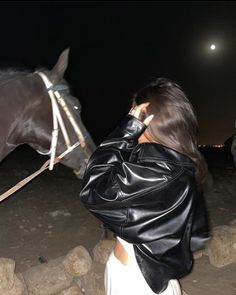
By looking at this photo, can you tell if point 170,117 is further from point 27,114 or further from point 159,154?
point 27,114

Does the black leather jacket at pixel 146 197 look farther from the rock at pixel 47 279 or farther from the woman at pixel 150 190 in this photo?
the rock at pixel 47 279

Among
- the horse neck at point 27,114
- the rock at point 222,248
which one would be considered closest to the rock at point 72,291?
the rock at point 222,248

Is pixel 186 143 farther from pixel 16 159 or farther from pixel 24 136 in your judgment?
pixel 16 159

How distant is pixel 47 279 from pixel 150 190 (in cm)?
291

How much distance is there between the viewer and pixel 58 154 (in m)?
2.83

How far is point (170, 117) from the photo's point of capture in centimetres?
172

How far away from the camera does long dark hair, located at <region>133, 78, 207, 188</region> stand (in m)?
1.72

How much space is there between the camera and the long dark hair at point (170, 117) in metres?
1.72

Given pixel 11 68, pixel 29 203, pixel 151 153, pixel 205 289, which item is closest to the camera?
pixel 151 153

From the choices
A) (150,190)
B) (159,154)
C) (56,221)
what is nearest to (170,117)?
(159,154)

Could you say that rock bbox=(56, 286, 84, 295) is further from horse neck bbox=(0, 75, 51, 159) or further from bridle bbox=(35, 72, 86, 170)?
horse neck bbox=(0, 75, 51, 159)

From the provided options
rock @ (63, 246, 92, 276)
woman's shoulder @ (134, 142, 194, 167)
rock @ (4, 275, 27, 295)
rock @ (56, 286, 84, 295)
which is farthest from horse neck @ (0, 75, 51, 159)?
rock @ (56, 286, 84, 295)

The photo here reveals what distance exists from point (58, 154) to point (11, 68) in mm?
725

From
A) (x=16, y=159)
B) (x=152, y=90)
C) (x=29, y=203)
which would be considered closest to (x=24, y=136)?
(x=152, y=90)
